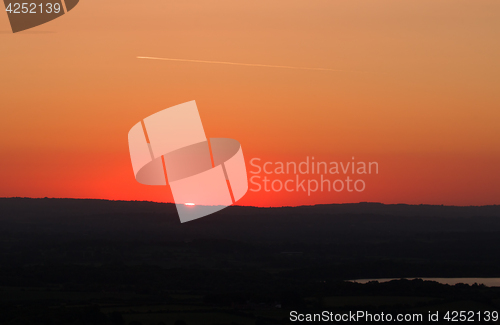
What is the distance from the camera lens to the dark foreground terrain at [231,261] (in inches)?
1839

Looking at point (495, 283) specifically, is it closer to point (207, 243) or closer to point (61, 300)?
point (207, 243)

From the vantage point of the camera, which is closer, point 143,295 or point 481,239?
point 143,295

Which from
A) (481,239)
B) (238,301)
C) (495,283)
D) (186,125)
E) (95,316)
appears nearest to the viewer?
(186,125)

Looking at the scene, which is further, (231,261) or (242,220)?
(242,220)

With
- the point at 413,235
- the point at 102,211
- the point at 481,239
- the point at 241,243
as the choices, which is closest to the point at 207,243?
the point at 241,243

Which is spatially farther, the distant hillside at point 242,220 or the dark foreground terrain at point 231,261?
the distant hillside at point 242,220

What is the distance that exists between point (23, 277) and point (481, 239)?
6330 cm

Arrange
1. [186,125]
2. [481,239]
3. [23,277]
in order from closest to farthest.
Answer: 1. [186,125]
2. [23,277]
3. [481,239]

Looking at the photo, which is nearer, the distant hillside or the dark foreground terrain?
the dark foreground terrain

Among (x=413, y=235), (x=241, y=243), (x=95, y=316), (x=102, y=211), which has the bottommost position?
(x=413, y=235)

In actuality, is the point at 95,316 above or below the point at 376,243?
above

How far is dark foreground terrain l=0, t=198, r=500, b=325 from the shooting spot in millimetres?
46719

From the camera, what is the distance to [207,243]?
82562 mm

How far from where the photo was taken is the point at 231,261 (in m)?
75.6
